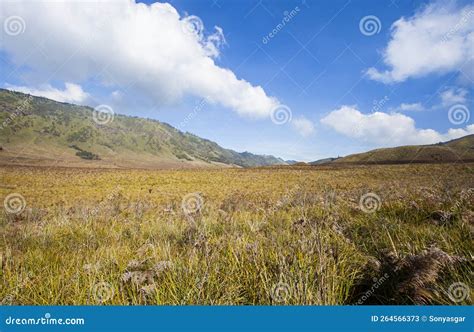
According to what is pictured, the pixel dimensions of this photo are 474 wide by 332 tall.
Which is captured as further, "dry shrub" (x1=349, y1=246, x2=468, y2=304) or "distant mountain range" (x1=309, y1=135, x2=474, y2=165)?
"distant mountain range" (x1=309, y1=135, x2=474, y2=165)

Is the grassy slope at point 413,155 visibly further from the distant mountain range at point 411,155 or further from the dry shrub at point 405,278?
the dry shrub at point 405,278

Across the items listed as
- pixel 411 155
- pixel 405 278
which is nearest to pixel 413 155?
pixel 411 155

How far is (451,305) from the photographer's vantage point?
2291mm

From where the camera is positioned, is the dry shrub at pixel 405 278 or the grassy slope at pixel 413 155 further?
the grassy slope at pixel 413 155

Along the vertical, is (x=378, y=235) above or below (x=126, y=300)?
above

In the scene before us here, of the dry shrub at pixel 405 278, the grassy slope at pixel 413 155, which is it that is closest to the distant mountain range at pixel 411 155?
the grassy slope at pixel 413 155

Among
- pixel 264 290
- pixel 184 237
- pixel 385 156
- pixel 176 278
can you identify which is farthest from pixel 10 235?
pixel 385 156

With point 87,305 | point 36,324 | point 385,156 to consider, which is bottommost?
point 36,324

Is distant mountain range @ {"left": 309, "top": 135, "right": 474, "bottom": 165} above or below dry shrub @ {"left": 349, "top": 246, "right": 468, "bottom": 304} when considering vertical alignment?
above

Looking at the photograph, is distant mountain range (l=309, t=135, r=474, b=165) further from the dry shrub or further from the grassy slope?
the dry shrub

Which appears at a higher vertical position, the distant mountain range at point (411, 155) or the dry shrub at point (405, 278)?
the distant mountain range at point (411, 155)

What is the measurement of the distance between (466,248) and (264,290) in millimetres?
2381

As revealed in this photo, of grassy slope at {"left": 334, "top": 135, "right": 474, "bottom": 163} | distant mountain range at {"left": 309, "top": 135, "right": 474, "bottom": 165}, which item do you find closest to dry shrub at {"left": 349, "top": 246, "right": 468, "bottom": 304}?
distant mountain range at {"left": 309, "top": 135, "right": 474, "bottom": 165}

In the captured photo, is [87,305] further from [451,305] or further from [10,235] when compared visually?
[10,235]
